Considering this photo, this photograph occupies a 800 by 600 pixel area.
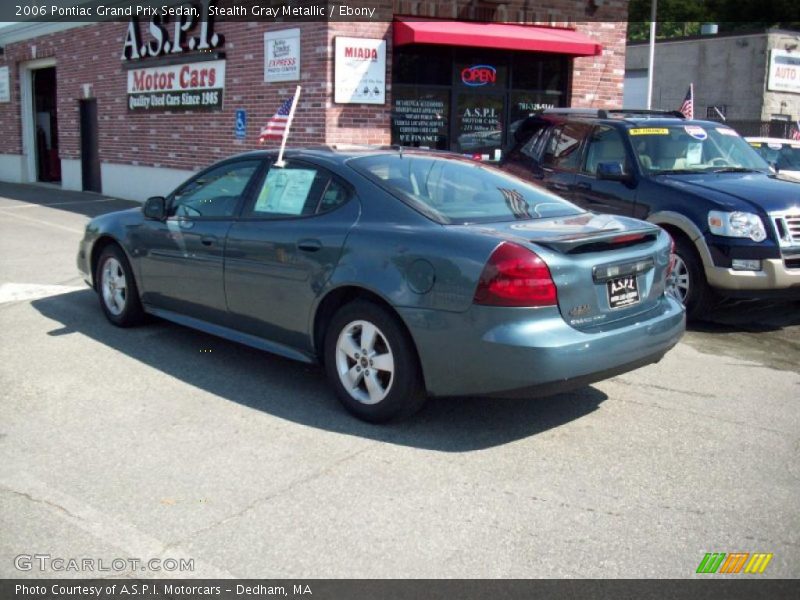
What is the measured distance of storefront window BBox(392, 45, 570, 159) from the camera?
13.5 metres

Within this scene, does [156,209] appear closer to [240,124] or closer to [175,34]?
[240,124]

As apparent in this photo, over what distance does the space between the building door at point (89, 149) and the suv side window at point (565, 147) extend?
1387cm

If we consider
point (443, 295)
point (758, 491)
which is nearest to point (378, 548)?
point (443, 295)

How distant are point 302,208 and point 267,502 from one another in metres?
2.12

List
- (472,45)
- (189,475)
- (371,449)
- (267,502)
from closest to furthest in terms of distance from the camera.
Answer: (267,502) < (189,475) < (371,449) < (472,45)

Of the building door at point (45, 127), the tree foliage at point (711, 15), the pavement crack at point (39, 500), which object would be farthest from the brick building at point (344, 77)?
the tree foliage at point (711, 15)

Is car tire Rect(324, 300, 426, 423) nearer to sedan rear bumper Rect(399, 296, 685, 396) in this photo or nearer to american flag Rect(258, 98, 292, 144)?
sedan rear bumper Rect(399, 296, 685, 396)

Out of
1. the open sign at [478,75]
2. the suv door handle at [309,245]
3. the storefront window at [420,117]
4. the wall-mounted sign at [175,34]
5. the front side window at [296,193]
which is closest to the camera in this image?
the suv door handle at [309,245]

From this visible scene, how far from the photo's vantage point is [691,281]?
7.38m

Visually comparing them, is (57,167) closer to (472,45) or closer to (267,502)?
(472,45)

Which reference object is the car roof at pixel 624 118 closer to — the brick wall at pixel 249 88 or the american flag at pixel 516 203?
the american flag at pixel 516 203

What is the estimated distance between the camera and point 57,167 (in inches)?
921

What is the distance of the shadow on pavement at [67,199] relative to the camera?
16781mm

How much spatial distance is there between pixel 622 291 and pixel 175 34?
44.2ft
